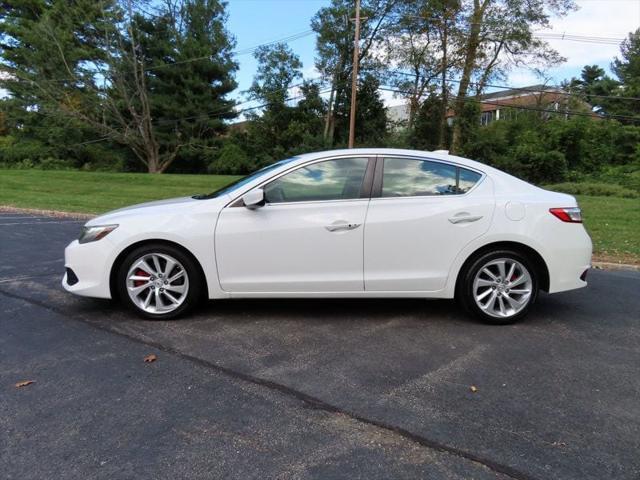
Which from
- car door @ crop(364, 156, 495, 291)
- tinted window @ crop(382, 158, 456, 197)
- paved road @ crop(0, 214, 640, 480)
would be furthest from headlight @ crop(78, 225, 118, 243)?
tinted window @ crop(382, 158, 456, 197)

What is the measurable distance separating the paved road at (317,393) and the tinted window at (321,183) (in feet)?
3.75

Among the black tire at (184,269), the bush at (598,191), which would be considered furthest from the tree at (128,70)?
the black tire at (184,269)

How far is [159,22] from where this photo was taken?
40.3 meters

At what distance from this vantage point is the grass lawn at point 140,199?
29.4 ft

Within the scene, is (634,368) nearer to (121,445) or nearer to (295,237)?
(295,237)

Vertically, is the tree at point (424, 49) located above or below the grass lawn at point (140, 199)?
above

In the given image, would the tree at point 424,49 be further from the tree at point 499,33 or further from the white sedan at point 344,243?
the white sedan at point 344,243

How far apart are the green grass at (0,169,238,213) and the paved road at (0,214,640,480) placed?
11148mm

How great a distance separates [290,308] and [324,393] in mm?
1844

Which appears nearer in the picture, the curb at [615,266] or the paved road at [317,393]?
the paved road at [317,393]

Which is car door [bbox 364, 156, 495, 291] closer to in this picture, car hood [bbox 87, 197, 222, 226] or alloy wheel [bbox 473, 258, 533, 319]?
alloy wheel [bbox 473, 258, 533, 319]

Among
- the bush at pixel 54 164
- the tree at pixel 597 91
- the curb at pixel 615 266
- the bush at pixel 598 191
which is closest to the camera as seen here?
the curb at pixel 615 266

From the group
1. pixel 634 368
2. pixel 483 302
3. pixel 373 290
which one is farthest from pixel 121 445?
pixel 634 368

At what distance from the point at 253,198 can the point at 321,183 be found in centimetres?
64
